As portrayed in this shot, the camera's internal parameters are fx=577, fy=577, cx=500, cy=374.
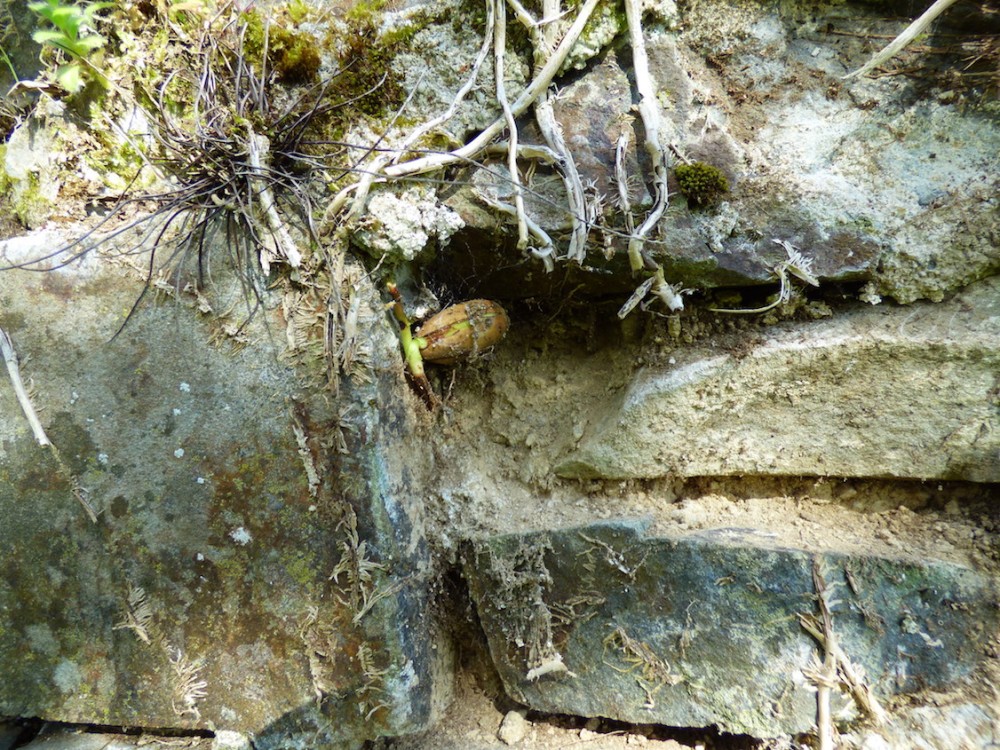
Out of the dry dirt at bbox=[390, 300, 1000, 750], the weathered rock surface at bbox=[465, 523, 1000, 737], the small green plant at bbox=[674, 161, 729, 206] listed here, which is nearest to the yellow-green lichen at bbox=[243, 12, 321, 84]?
the dry dirt at bbox=[390, 300, 1000, 750]

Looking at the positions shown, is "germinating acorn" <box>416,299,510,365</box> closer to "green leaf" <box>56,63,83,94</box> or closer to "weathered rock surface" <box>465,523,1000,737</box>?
"weathered rock surface" <box>465,523,1000,737</box>

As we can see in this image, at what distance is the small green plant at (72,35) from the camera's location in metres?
2.21

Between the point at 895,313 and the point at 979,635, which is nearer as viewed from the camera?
the point at 979,635

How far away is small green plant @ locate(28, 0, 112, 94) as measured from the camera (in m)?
2.21

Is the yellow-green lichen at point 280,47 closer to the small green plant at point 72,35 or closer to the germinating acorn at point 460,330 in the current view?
the small green plant at point 72,35

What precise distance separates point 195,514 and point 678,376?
213cm

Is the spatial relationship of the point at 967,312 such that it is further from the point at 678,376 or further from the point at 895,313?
the point at 678,376

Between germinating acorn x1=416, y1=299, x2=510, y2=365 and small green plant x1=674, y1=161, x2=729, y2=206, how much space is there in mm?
949

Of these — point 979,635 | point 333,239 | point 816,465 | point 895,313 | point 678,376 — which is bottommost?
point 979,635

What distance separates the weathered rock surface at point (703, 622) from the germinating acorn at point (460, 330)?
89 cm

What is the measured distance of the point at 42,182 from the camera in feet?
8.30

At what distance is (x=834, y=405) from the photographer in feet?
7.66

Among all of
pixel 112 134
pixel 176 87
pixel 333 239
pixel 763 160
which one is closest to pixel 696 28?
pixel 763 160

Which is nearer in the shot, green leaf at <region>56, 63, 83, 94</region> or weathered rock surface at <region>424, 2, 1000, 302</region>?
weathered rock surface at <region>424, 2, 1000, 302</region>
